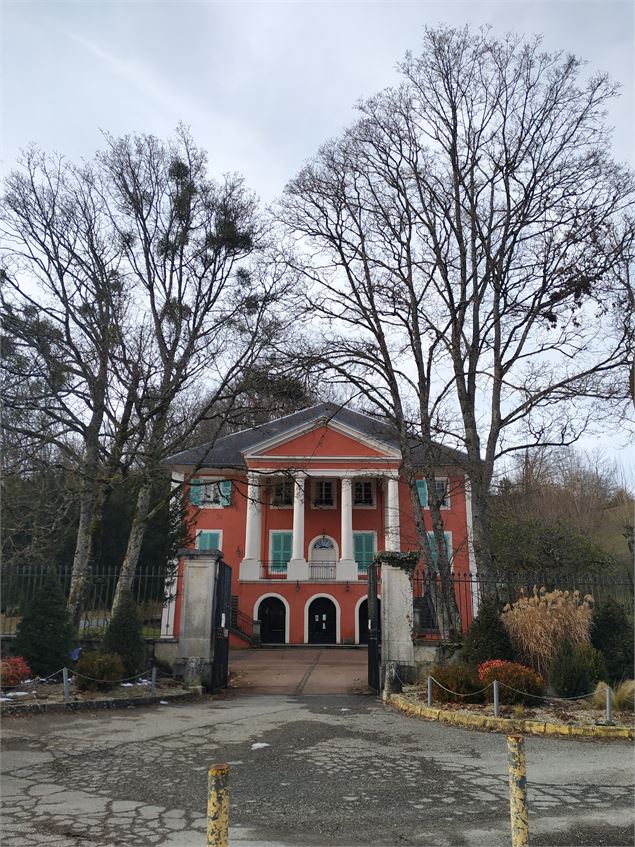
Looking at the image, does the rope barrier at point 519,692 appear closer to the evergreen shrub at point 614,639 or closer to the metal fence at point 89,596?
the evergreen shrub at point 614,639

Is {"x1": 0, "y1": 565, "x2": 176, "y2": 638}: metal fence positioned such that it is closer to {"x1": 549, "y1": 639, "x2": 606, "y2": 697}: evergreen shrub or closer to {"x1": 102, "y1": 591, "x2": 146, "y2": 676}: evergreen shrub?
{"x1": 102, "y1": 591, "x2": 146, "y2": 676}: evergreen shrub

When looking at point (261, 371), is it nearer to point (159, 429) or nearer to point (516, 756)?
point (159, 429)

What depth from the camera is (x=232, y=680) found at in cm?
1536

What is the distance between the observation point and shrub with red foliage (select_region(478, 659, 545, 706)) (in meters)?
9.94

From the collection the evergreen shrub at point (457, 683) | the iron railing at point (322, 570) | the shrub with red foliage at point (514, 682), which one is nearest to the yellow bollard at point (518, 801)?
the shrub with red foliage at point (514, 682)

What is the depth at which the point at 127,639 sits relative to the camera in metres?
12.1

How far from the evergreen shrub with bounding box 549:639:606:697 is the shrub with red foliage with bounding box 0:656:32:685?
8945mm

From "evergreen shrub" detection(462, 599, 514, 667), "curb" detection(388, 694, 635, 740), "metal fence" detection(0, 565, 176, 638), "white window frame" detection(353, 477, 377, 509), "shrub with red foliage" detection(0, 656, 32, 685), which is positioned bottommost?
"curb" detection(388, 694, 635, 740)

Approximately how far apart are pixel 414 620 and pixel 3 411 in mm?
10471

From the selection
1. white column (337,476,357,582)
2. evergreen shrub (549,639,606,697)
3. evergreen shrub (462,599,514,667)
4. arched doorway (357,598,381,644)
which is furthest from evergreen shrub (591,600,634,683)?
white column (337,476,357,582)

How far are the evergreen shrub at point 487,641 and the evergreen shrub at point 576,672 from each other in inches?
34.3

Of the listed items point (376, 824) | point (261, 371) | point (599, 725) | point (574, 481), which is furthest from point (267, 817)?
point (574, 481)

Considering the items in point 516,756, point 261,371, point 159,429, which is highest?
point 261,371

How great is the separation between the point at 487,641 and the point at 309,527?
2324cm
